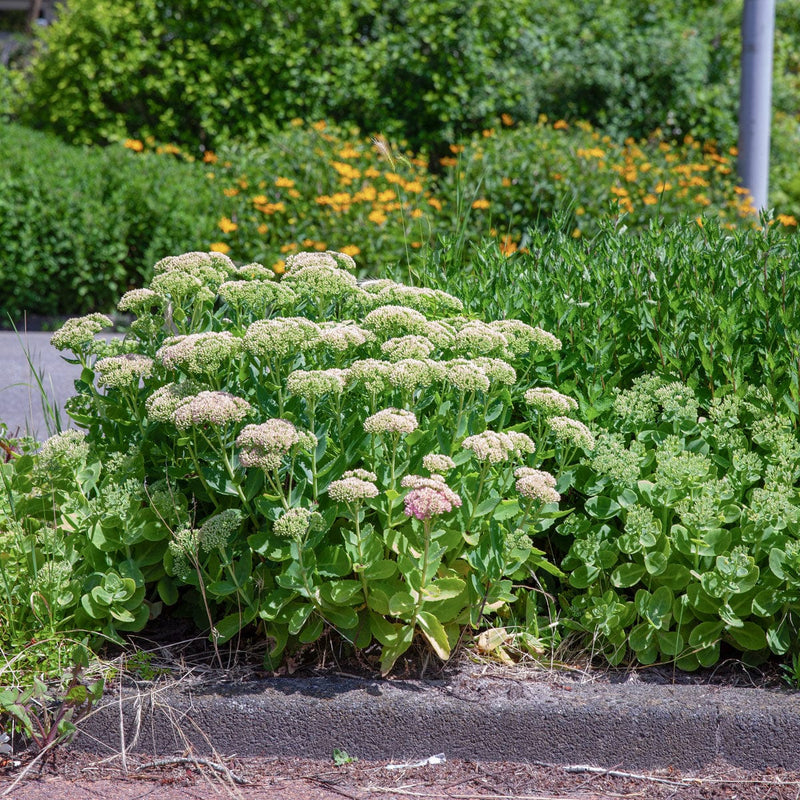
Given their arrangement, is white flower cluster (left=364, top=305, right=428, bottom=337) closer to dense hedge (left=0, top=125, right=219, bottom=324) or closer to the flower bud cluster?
the flower bud cluster

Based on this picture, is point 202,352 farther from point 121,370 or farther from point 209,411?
point 121,370

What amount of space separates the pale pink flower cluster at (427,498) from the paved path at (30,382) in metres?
2.57

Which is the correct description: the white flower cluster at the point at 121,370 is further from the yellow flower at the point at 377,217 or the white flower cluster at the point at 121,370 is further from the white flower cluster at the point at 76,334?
the yellow flower at the point at 377,217

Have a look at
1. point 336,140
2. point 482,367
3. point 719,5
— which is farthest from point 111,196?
point 719,5

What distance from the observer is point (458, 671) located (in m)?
2.54

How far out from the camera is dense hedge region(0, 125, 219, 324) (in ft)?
25.1

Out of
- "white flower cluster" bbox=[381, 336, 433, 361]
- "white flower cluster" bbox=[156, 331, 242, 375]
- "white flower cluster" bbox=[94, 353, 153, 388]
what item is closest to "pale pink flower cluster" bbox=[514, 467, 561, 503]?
"white flower cluster" bbox=[381, 336, 433, 361]

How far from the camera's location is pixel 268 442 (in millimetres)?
2203

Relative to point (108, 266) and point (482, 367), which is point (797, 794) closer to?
point (482, 367)

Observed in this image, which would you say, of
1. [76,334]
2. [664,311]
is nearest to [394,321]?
[76,334]

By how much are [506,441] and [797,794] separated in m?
1.09

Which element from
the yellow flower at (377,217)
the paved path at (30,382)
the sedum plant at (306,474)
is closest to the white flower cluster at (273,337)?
the sedum plant at (306,474)

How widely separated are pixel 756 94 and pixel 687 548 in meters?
5.67

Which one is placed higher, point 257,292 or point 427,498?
point 257,292
